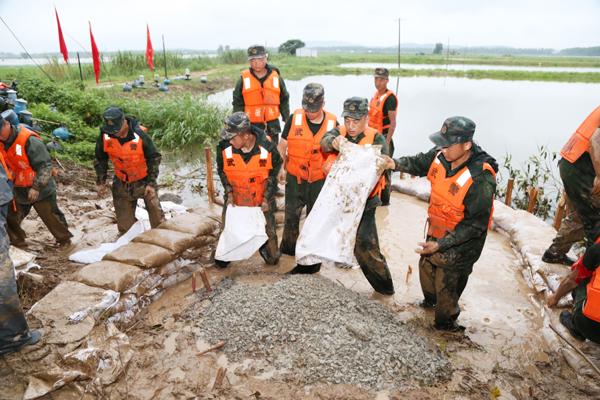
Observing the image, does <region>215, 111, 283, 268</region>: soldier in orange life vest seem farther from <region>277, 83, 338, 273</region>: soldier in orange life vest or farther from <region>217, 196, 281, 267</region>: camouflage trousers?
<region>277, 83, 338, 273</region>: soldier in orange life vest

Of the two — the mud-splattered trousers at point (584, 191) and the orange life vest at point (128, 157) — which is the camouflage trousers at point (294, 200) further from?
the mud-splattered trousers at point (584, 191)

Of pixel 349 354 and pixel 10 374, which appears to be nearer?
pixel 10 374

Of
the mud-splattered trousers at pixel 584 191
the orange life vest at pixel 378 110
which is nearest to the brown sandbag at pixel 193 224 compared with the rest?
the orange life vest at pixel 378 110

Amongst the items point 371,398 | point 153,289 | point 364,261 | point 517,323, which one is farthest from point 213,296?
point 517,323

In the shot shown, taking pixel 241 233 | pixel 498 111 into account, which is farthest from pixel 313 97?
pixel 498 111

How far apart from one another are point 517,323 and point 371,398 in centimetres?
183

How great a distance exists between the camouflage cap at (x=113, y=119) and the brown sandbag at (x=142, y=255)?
48.6 inches

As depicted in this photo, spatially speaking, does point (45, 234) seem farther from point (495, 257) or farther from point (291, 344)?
point (495, 257)

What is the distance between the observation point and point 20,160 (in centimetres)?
412

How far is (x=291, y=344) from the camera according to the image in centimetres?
293

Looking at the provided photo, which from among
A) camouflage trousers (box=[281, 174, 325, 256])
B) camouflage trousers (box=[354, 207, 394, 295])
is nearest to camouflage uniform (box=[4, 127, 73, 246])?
camouflage trousers (box=[281, 174, 325, 256])

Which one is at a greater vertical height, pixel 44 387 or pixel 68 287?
pixel 68 287

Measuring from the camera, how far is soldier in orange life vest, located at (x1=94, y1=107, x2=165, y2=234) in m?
4.27

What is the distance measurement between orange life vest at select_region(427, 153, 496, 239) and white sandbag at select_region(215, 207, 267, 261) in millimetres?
1577
